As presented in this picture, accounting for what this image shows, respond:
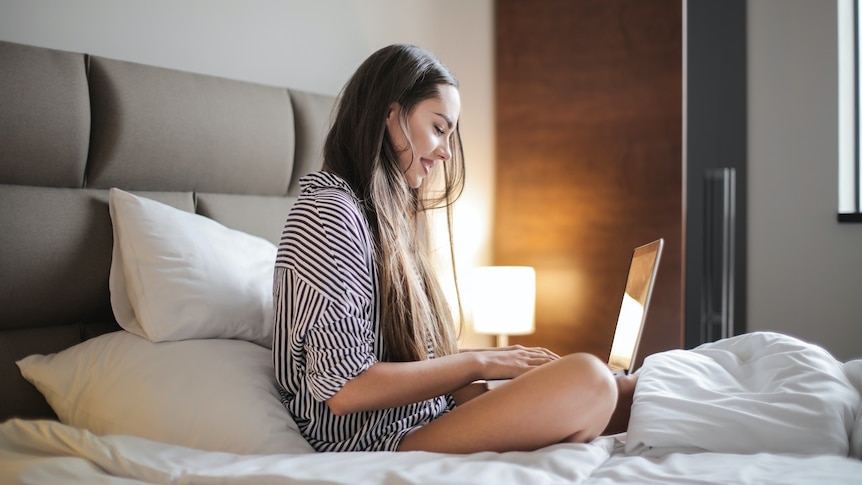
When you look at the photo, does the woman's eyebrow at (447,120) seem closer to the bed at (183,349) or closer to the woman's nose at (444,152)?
the woman's nose at (444,152)

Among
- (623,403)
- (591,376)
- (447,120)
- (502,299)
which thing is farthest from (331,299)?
(502,299)

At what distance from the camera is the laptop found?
1.61 meters

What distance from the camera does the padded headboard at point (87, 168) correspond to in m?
1.65

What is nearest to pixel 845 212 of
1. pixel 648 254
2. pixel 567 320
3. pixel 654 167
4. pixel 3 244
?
pixel 654 167

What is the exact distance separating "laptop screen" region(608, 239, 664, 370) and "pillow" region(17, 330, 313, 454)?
67 cm

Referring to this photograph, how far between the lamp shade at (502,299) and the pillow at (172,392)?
166 cm

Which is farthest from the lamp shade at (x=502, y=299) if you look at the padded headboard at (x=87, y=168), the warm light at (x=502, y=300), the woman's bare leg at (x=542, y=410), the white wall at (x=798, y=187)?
the woman's bare leg at (x=542, y=410)

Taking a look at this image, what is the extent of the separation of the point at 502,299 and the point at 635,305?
1.51 metres

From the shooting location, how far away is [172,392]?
1.47 meters

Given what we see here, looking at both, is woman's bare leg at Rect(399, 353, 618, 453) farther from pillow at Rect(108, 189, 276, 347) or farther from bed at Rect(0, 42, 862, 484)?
pillow at Rect(108, 189, 276, 347)

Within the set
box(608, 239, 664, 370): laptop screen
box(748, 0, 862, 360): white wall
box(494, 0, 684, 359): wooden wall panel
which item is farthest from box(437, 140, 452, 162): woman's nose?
box(748, 0, 862, 360): white wall

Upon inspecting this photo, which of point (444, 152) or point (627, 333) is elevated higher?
point (444, 152)

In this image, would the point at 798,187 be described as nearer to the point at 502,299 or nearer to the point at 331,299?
the point at 502,299

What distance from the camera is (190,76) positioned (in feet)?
6.72
